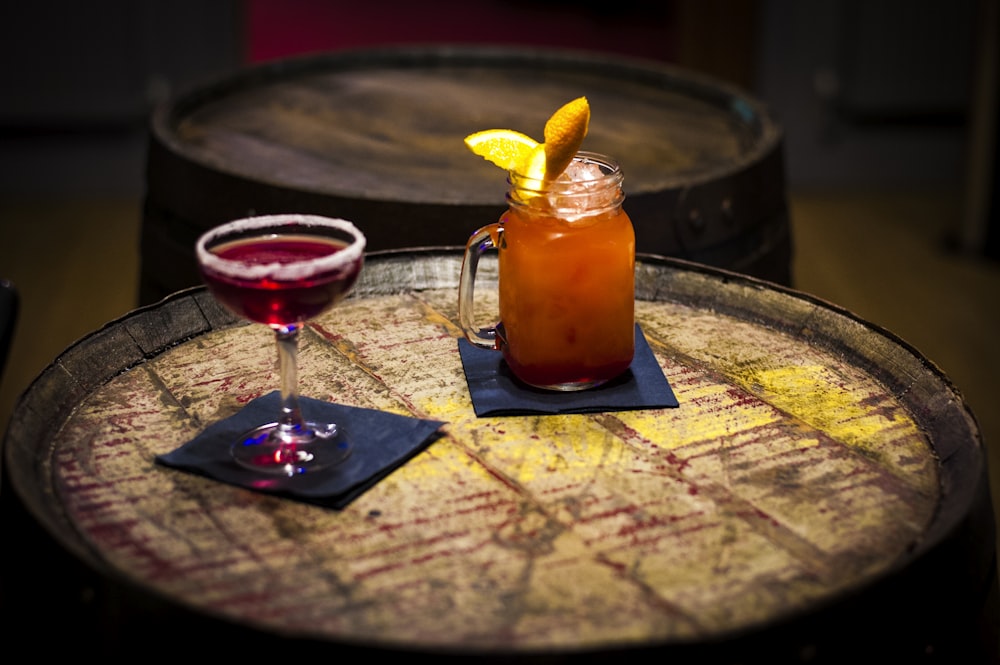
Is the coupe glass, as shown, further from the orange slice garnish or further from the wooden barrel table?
the orange slice garnish

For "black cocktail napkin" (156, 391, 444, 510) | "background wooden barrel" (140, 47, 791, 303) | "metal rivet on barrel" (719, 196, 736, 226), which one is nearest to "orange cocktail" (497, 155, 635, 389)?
"black cocktail napkin" (156, 391, 444, 510)

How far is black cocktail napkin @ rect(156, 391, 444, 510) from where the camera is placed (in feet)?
3.12

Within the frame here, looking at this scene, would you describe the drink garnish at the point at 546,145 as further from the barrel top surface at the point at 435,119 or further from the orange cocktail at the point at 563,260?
the barrel top surface at the point at 435,119

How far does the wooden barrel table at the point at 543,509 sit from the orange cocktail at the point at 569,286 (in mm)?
61

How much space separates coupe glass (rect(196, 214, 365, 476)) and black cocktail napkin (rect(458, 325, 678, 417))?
15 centimetres

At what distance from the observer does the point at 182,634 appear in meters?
0.77

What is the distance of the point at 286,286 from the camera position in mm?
935

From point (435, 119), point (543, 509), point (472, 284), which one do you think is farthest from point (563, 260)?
point (435, 119)

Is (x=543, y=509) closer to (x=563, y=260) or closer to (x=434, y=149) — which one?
(x=563, y=260)

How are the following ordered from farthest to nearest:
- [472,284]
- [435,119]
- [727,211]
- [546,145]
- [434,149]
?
1. [435,119]
2. [434,149]
3. [727,211]
4. [472,284]
5. [546,145]

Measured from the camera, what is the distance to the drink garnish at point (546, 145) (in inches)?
40.3

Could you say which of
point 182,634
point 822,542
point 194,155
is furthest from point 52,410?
point 194,155

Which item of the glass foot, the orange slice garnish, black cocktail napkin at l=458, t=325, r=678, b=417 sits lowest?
the glass foot

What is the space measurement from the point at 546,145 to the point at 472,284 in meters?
0.19
